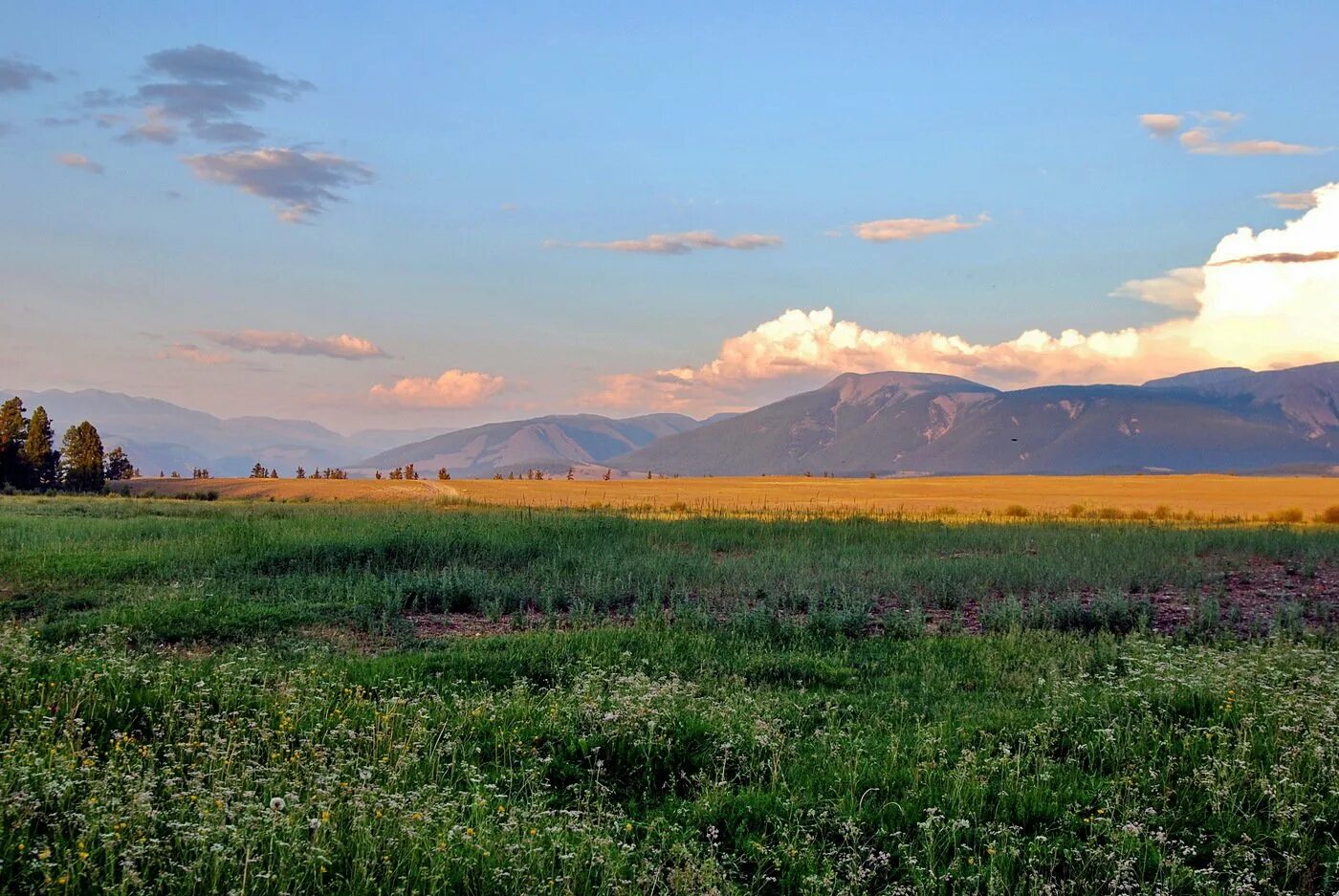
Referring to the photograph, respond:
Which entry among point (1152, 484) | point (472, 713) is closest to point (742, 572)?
point (472, 713)

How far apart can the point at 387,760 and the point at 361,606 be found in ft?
33.2

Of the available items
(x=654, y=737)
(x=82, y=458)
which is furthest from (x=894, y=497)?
(x=82, y=458)

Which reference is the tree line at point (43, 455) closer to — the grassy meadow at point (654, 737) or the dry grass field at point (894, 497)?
the dry grass field at point (894, 497)

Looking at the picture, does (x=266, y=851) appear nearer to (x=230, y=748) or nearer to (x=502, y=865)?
(x=502, y=865)

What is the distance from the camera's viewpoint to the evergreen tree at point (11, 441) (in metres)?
63.4

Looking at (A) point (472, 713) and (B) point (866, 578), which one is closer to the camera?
Answer: (A) point (472, 713)

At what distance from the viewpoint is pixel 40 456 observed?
219 feet

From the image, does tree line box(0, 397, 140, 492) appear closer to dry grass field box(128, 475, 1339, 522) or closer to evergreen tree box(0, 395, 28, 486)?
evergreen tree box(0, 395, 28, 486)

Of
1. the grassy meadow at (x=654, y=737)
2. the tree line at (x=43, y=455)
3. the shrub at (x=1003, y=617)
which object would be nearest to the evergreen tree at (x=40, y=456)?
the tree line at (x=43, y=455)

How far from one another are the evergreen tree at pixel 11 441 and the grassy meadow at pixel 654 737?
176 ft

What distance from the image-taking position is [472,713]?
9.10m

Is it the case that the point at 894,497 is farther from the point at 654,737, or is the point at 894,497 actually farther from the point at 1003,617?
the point at 654,737

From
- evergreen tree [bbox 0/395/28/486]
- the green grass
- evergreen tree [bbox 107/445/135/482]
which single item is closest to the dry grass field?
evergreen tree [bbox 107/445/135/482]

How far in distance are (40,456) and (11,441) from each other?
2.74 meters
